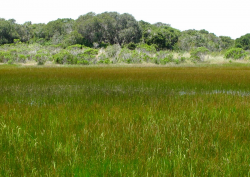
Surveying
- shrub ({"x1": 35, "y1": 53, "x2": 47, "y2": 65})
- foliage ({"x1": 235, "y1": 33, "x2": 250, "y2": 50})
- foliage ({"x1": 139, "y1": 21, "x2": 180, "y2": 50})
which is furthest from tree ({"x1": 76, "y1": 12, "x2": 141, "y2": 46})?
foliage ({"x1": 235, "y1": 33, "x2": 250, "y2": 50})

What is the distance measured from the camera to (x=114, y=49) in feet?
108

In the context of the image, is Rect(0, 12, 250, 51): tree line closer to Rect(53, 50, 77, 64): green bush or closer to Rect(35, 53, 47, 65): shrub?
Rect(35, 53, 47, 65): shrub

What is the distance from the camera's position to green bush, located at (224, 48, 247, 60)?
102ft

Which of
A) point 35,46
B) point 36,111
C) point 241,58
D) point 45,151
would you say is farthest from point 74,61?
point 45,151

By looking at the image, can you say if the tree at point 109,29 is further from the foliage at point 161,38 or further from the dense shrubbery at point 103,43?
the foliage at point 161,38

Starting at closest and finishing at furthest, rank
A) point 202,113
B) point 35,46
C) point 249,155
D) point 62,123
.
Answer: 1. point 249,155
2. point 62,123
3. point 202,113
4. point 35,46

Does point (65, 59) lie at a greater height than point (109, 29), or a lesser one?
lesser

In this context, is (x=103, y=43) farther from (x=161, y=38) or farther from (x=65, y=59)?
(x=65, y=59)

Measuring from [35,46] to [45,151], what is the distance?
37.2 metres

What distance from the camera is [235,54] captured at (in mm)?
31562

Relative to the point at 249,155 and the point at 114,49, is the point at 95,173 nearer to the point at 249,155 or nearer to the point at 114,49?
the point at 249,155

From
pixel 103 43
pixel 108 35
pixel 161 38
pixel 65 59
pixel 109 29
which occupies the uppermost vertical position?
pixel 109 29

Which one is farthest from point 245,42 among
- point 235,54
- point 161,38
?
point 235,54

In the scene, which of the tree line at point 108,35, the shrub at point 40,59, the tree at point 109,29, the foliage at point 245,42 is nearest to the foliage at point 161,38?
the tree line at point 108,35
